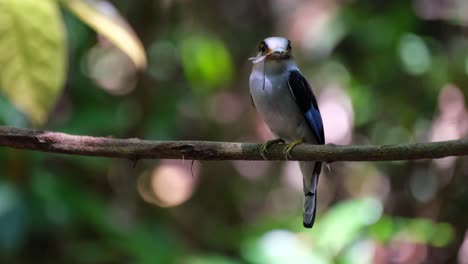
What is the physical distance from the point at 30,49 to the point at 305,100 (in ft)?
5.53

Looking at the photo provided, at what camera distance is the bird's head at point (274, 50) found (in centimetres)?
258

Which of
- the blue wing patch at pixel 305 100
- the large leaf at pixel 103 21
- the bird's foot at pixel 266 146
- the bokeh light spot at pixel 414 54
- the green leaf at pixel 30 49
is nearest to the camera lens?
the green leaf at pixel 30 49

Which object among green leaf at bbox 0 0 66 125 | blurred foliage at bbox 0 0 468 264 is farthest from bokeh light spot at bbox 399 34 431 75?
green leaf at bbox 0 0 66 125

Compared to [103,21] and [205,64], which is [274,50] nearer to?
[103,21]

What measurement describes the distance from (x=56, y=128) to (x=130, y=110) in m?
0.80

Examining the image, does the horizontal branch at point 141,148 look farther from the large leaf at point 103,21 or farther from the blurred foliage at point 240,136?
the blurred foliage at point 240,136

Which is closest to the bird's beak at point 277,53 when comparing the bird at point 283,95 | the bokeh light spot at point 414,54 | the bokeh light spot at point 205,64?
the bird at point 283,95

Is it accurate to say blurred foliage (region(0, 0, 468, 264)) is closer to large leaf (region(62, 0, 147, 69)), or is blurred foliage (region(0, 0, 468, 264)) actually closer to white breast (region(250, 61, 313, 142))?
white breast (region(250, 61, 313, 142))

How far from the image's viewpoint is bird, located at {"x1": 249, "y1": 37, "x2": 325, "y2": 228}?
2629 mm

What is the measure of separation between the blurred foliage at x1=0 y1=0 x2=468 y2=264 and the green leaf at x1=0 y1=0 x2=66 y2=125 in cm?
175

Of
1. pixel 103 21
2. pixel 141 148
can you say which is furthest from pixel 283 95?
pixel 103 21

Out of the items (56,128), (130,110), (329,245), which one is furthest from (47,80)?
(130,110)

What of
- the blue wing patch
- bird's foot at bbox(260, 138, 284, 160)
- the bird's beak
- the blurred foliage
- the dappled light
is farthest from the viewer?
the dappled light

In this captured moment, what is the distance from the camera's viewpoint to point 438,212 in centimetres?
428
